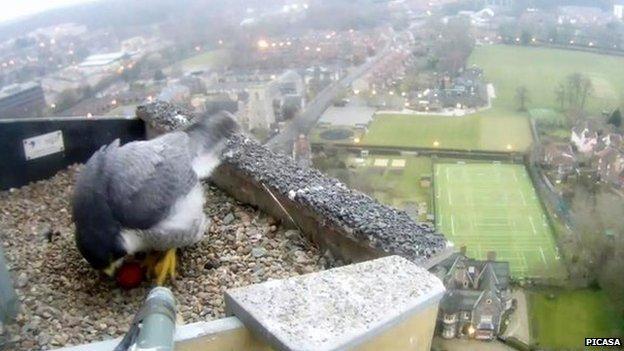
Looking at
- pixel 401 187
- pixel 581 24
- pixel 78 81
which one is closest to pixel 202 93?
pixel 78 81

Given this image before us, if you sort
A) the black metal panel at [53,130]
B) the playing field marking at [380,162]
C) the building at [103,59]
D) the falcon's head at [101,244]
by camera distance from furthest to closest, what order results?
the building at [103,59]
the playing field marking at [380,162]
the black metal panel at [53,130]
the falcon's head at [101,244]

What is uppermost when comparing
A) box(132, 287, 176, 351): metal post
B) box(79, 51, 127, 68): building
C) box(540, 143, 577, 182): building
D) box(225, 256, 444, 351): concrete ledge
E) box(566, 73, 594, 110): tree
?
box(132, 287, 176, 351): metal post

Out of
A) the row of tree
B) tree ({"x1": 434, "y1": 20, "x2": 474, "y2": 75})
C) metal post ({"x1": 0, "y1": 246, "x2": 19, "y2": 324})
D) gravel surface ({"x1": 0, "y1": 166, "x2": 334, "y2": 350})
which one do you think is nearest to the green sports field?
the row of tree

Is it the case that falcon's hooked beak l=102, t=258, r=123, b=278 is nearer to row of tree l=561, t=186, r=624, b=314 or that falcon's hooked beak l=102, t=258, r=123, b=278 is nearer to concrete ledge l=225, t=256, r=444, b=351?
concrete ledge l=225, t=256, r=444, b=351

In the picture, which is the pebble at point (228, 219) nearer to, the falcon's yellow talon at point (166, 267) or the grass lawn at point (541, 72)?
the falcon's yellow talon at point (166, 267)

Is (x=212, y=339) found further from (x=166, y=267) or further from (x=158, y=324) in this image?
(x=166, y=267)

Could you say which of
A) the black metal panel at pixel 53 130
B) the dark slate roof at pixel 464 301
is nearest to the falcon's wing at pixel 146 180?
the black metal panel at pixel 53 130

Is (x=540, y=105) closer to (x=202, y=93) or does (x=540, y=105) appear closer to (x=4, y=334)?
(x=202, y=93)
